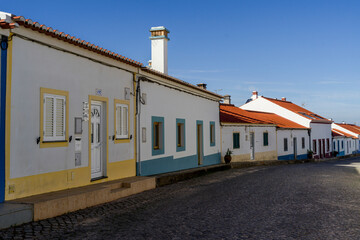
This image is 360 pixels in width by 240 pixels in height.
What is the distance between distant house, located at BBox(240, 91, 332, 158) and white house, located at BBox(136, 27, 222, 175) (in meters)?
17.9

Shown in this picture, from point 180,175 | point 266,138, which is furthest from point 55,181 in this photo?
point 266,138

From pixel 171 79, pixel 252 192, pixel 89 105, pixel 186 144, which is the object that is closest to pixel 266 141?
pixel 186 144

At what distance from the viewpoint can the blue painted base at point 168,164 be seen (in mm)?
11945

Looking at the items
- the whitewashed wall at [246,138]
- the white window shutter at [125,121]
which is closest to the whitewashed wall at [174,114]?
the white window shutter at [125,121]

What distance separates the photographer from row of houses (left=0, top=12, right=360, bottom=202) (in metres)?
6.83

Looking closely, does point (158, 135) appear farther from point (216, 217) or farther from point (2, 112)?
point (2, 112)

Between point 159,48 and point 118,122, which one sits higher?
point 159,48

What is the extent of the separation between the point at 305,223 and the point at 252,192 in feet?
11.9

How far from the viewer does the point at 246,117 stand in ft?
84.0

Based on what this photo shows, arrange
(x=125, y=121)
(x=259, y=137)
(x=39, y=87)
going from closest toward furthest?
1. (x=39, y=87)
2. (x=125, y=121)
3. (x=259, y=137)

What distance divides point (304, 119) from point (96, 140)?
28249 millimetres

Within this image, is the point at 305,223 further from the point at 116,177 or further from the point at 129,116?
the point at 129,116

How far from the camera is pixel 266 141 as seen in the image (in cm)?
2589

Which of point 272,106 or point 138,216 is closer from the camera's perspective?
point 138,216
